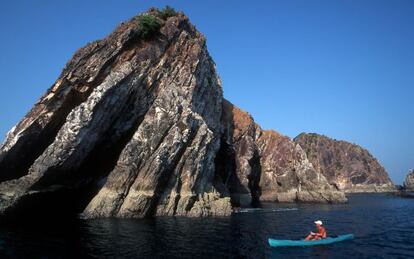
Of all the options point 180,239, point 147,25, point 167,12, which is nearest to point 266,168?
point 167,12

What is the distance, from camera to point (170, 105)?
167 ft

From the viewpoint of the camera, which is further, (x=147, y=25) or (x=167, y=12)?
(x=167, y=12)

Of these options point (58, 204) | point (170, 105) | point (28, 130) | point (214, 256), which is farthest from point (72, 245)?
point (170, 105)

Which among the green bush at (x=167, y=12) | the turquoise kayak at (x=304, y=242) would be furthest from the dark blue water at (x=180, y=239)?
the green bush at (x=167, y=12)

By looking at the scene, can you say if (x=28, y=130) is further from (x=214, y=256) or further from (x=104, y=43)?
(x=214, y=256)

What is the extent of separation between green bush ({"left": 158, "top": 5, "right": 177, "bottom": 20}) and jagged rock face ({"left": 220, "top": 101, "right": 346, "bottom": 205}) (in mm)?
24485

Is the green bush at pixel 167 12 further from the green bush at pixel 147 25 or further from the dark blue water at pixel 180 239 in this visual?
the dark blue water at pixel 180 239

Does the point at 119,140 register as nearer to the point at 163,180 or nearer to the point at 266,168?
the point at 163,180

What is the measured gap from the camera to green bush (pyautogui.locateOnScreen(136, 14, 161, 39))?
52.8 meters

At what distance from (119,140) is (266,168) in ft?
191

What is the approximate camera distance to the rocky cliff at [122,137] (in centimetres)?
4319

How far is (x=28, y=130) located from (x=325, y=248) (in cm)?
3105

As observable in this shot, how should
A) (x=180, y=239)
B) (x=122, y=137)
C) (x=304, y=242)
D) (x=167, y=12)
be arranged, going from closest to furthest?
(x=304, y=242) → (x=180, y=239) → (x=122, y=137) → (x=167, y=12)

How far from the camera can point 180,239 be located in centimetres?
3300
